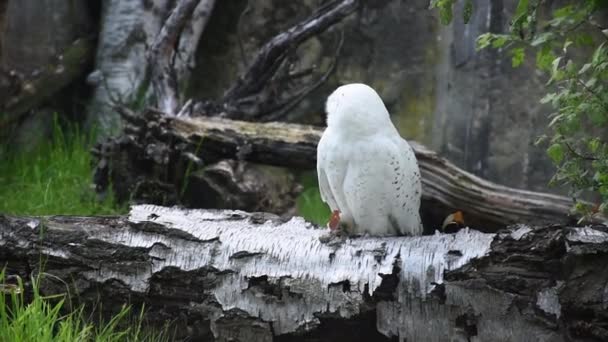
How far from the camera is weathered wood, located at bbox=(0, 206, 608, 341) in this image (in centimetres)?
249

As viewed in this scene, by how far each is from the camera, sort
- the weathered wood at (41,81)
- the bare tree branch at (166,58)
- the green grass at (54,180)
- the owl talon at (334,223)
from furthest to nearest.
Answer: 1. the weathered wood at (41,81)
2. the bare tree branch at (166,58)
3. the green grass at (54,180)
4. the owl talon at (334,223)

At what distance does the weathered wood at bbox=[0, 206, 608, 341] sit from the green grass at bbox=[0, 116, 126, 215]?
166 centimetres

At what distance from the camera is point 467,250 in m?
2.64

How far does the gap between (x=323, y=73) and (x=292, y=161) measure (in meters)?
1.49

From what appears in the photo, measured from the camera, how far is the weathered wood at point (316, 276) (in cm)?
249

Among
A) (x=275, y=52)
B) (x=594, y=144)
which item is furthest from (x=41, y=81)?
(x=594, y=144)

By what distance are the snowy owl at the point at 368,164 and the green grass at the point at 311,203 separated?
1471 mm

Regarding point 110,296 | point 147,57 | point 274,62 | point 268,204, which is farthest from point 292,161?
point 110,296

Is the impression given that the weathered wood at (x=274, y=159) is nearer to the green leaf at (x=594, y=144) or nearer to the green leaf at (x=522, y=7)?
the green leaf at (x=594, y=144)

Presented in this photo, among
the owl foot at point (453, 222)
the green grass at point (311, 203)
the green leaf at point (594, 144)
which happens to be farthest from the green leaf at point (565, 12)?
the green grass at point (311, 203)

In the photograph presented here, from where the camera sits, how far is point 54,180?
17.0 feet

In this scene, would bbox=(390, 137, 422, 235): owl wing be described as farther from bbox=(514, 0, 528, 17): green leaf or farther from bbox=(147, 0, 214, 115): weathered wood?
bbox=(147, 0, 214, 115): weathered wood

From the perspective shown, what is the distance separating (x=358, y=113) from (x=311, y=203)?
8.25ft

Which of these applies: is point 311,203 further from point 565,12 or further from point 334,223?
point 565,12
